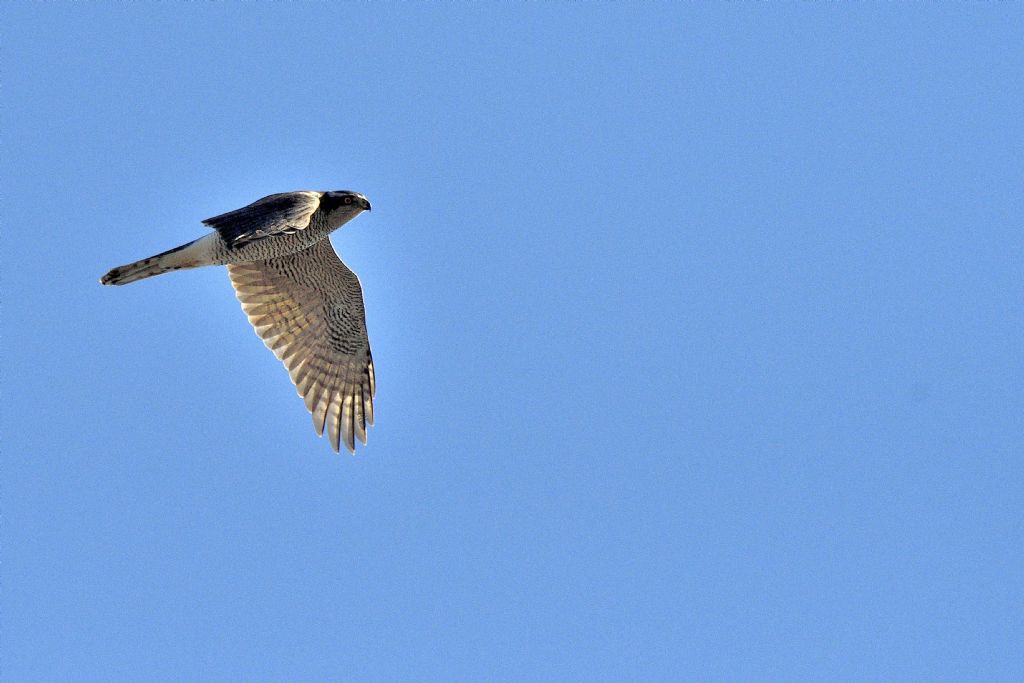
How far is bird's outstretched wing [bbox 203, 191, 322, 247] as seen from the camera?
14.0m

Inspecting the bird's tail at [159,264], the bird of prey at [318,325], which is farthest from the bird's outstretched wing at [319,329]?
the bird's tail at [159,264]

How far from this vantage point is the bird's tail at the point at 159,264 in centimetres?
1537

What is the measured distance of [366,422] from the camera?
57.6 ft

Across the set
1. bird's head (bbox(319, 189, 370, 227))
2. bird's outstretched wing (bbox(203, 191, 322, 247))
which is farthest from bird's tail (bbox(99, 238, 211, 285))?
bird's head (bbox(319, 189, 370, 227))

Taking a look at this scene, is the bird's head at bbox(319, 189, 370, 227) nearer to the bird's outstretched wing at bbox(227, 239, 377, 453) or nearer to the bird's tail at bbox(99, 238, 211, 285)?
the bird's outstretched wing at bbox(227, 239, 377, 453)

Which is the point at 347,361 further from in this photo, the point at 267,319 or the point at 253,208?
the point at 253,208

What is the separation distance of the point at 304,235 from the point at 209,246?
1.26m

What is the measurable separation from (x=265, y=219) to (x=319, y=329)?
363 cm

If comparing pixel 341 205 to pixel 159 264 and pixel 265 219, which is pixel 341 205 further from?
pixel 159 264

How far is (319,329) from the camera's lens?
17797 mm

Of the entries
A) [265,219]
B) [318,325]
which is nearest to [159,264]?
[265,219]

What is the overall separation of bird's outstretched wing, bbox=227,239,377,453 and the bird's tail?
1.77 meters

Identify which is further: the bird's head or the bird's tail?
the bird's head

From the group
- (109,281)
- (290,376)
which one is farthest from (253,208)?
(290,376)
